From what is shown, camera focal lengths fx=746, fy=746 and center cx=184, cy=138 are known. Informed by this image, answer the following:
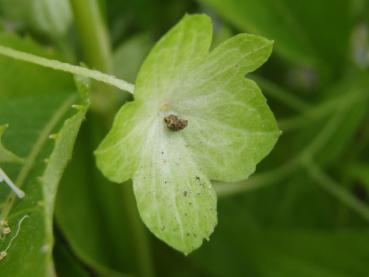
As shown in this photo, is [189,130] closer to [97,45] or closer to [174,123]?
[174,123]

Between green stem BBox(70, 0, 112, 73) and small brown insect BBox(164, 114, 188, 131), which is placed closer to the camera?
small brown insect BBox(164, 114, 188, 131)

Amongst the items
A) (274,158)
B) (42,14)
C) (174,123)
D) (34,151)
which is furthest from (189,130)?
(274,158)

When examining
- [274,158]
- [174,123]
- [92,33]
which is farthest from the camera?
[274,158]

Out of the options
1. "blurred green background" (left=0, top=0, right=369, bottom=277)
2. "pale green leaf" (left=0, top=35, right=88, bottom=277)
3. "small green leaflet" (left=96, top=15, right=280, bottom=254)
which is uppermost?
"small green leaflet" (left=96, top=15, right=280, bottom=254)

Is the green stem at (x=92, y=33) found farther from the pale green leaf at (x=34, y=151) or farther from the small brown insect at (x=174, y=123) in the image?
the small brown insect at (x=174, y=123)

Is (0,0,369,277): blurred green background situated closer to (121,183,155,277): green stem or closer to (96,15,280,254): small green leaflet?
(121,183,155,277): green stem

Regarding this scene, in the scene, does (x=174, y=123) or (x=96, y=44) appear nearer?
(x=174, y=123)

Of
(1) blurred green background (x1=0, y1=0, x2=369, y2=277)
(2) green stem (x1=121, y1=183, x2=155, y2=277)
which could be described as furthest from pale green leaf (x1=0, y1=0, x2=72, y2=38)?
(2) green stem (x1=121, y1=183, x2=155, y2=277)

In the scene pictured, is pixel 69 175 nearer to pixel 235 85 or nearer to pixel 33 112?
pixel 33 112

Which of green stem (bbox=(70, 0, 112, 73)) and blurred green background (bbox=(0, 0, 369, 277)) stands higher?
green stem (bbox=(70, 0, 112, 73))
